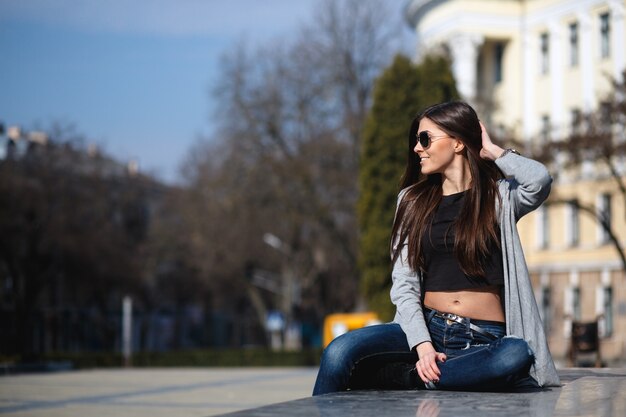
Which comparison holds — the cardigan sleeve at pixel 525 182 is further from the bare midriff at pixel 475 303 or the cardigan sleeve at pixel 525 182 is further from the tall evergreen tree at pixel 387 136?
the tall evergreen tree at pixel 387 136

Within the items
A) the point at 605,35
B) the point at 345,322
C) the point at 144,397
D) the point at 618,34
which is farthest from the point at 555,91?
the point at 144,397

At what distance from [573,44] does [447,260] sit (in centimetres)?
4571

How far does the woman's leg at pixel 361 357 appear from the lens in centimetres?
501

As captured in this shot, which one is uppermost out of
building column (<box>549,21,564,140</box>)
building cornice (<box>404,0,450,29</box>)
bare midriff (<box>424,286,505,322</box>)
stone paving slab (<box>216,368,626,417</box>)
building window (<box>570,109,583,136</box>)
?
building cornice (<box>404,0,450,29</box>)

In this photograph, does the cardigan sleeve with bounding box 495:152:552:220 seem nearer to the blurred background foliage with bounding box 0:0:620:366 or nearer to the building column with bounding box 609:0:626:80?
the blurred background foliage with bounding box 0:0:620:366

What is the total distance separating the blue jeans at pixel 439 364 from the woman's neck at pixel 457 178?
0.63 m

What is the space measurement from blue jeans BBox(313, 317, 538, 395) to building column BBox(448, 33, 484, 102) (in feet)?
154

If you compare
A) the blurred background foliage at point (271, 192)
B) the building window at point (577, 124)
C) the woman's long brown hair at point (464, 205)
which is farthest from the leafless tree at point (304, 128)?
the woman's long brown hair at point (464, 205)

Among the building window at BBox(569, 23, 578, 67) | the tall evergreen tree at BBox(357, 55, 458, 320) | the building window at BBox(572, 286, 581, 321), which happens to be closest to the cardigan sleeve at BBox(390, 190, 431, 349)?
the tall evergreen tree at BBox(357, 55, 458, 320)

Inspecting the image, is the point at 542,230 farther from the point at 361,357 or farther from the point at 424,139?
the point at 361,357

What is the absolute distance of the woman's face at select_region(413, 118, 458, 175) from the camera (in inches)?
210

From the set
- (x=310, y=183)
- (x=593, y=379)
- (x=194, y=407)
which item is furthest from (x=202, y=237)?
(x=593, y=379)

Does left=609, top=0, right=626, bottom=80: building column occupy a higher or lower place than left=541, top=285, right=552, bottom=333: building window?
higher

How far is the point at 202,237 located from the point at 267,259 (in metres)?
5.42
